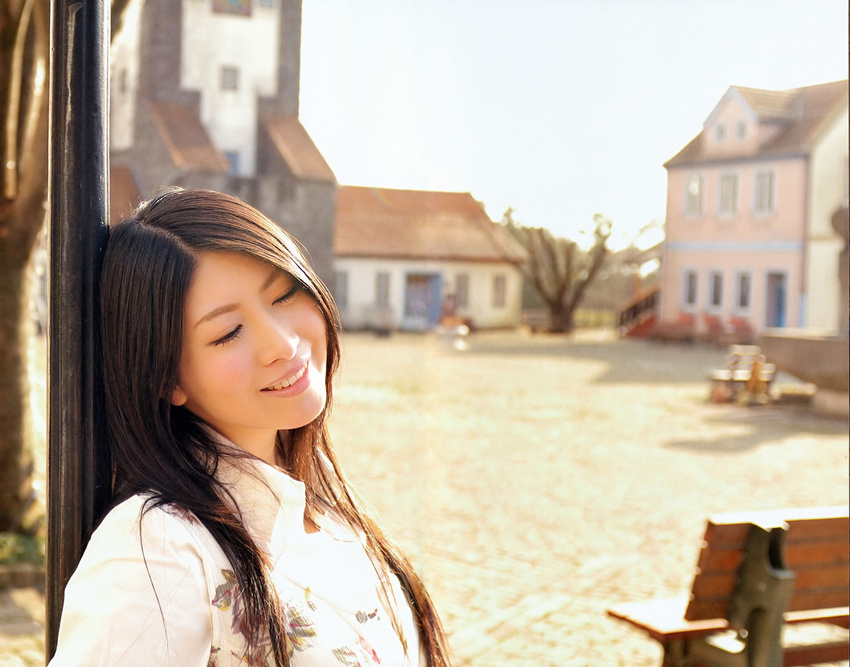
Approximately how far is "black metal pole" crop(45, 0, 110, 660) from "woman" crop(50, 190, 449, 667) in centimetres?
2

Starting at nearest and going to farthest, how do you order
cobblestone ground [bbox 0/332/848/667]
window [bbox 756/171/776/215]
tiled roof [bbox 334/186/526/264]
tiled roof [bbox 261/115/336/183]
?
tiled roof [bbox 261/115/336/183] < cobblestone ground [bbox 0/332/848/667] < window [bbox 756/171/776/215] < tiled roof [bbox 334/186/526/264]

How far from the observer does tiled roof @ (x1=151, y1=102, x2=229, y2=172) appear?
102 inches

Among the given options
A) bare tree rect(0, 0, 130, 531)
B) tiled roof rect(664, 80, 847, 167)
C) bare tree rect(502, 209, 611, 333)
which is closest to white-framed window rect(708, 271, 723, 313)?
tiled roof rect(664, 80, 847, 167)

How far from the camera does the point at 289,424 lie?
108cm

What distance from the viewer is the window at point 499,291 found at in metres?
29.1

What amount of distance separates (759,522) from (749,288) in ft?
59.4

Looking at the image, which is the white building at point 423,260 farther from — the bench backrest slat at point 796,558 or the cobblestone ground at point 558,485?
the bench backrest slat at point 796,558

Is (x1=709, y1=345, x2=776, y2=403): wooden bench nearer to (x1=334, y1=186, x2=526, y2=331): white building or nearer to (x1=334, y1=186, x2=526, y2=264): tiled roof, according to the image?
(x1=334, y1=186, x2=526, y2=331): white building

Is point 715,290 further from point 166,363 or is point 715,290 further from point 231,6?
point 166,363

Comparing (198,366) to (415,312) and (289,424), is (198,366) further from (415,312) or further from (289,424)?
(415,312)


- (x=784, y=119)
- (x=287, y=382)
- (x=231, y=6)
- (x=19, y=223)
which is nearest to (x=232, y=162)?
(x=231, y=6)

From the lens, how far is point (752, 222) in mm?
18859

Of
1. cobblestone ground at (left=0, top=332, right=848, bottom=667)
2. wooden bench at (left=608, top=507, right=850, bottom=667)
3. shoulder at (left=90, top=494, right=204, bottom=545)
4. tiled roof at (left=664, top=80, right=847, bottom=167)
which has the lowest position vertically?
cobblestone ground at (left=0, top=332, right=848, bottom=667)

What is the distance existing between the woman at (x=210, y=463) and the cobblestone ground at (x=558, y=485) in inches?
20.2
